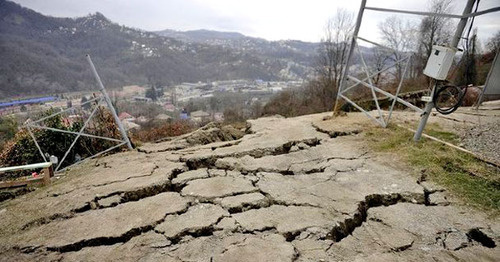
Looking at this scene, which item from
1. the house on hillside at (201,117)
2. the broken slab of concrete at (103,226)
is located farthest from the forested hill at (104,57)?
the broken slab of concrete at (103,226)

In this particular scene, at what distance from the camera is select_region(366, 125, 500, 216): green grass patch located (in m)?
2.99

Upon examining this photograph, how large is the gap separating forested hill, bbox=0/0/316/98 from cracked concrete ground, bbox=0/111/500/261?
54703 millimetres

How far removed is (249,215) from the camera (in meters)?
2.79

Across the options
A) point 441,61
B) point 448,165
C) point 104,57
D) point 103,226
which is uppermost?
point 441,61

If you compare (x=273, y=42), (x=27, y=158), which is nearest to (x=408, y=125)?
(x=27, y=158)

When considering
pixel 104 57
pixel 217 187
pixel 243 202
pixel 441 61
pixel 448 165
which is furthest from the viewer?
pixel 104 57

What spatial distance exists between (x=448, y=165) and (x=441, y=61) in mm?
1673

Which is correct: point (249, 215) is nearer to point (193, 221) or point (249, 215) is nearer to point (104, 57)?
point (193, 221)

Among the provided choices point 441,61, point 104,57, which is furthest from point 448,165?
point 104,57

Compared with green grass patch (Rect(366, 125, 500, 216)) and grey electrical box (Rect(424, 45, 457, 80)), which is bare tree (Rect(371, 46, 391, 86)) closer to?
grey electrical box (Rect(424, 45, 457, 80))

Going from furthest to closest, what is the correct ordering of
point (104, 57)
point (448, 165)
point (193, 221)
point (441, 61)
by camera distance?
1. point (104, 57)
2. point (441, 61)
3. point (448, 165)
4. point (193, 221)

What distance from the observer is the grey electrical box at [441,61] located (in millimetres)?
4016

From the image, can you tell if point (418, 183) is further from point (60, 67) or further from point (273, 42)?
point (273, 42)

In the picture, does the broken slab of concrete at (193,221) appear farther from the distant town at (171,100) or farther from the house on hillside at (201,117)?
the house on hillside at (201,117)
